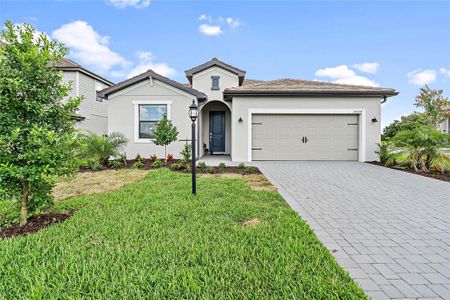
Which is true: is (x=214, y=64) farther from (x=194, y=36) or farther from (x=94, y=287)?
(x=94, y=287)

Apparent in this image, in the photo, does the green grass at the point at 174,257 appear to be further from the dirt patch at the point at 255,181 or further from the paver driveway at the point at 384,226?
the dirt patch at the point at 255,181

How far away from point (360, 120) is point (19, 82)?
12.8 m

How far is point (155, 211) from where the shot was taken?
438cm

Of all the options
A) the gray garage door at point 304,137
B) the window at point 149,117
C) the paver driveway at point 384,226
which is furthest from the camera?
the window at point 149,117

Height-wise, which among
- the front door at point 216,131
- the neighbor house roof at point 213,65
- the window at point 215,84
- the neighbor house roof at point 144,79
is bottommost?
the front door at point 216,131

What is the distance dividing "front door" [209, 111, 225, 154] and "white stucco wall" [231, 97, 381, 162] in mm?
4145

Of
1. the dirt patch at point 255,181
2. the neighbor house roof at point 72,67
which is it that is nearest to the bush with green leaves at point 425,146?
the dirt patch at point 255,181

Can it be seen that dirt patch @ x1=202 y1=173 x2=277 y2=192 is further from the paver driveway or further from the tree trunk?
the tree trunk

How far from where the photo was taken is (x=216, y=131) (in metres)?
15.9

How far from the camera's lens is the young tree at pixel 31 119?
3346mm

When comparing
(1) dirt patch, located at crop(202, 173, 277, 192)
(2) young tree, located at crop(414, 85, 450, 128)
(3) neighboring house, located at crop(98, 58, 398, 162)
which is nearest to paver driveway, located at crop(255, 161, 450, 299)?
(1) dirt patch, located at crop(202, 173, 277, 192)

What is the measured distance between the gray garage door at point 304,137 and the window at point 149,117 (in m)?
4.74

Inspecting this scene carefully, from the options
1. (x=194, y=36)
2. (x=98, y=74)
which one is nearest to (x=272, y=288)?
(x=194, y=36)

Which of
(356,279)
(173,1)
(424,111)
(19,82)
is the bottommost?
(356,279)
